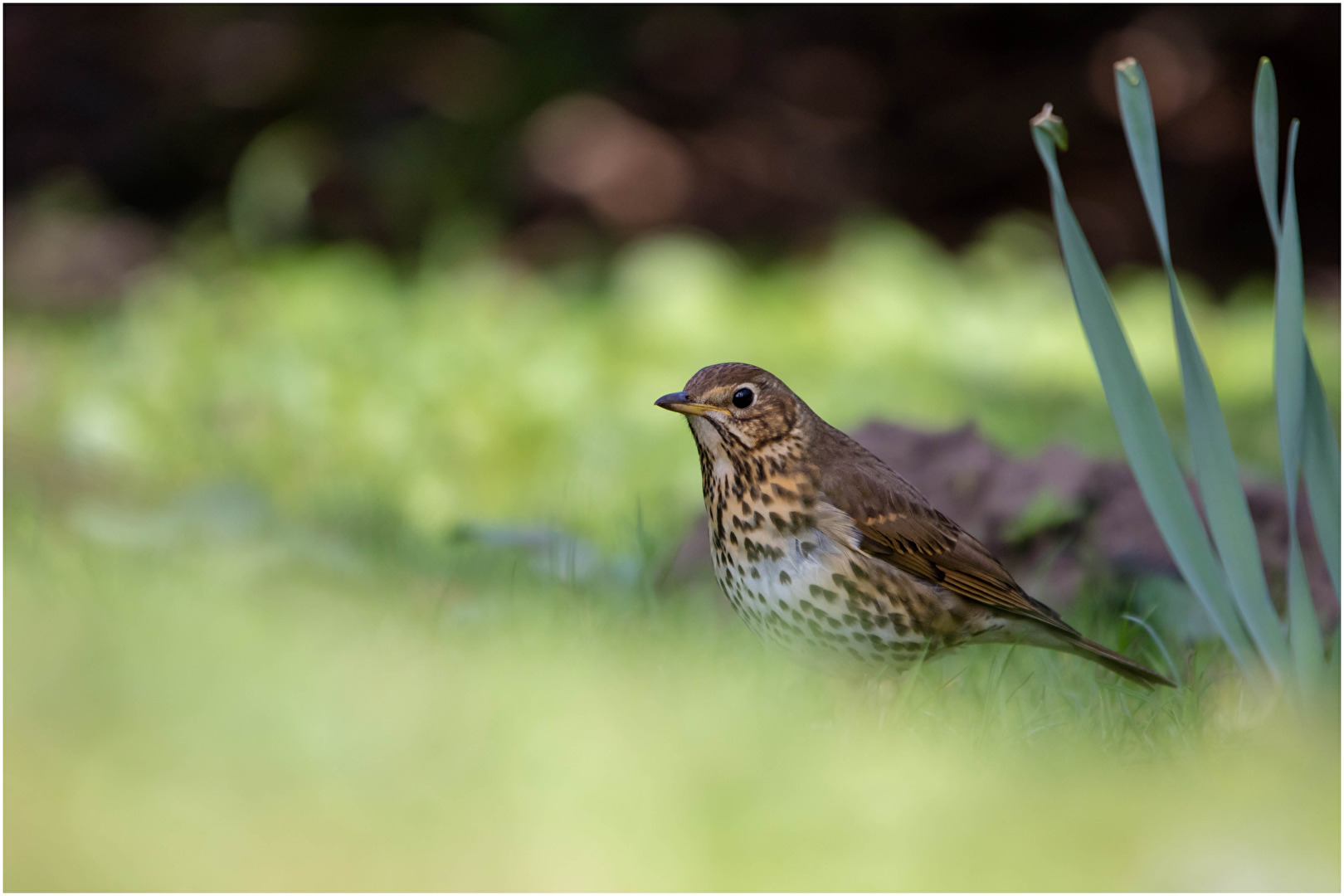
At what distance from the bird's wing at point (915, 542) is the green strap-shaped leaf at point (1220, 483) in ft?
1.15

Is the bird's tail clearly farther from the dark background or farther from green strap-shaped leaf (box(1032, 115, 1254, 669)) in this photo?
the dark background

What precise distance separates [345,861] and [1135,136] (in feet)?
5.76

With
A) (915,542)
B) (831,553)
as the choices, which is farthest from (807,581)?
(915,542)

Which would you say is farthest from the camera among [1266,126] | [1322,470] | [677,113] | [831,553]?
[677,113]

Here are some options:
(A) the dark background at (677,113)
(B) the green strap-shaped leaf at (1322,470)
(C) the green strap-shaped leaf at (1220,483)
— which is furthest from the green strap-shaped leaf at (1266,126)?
(A) the dark background at (677,113)

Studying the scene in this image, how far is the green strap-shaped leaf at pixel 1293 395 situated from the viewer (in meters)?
2.37

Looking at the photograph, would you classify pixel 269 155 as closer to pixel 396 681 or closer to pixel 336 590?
pixel 336 590

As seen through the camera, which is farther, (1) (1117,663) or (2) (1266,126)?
(1) (1117,663)

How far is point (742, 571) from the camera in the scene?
2637 millimetres

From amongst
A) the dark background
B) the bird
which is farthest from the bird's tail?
the dark background

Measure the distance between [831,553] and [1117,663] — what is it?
618mm

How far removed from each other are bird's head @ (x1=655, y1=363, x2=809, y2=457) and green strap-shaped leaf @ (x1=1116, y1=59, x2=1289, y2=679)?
78 centimetres

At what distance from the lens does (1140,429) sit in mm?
2480

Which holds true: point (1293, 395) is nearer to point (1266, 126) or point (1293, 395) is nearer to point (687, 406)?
point (1266, 126)
